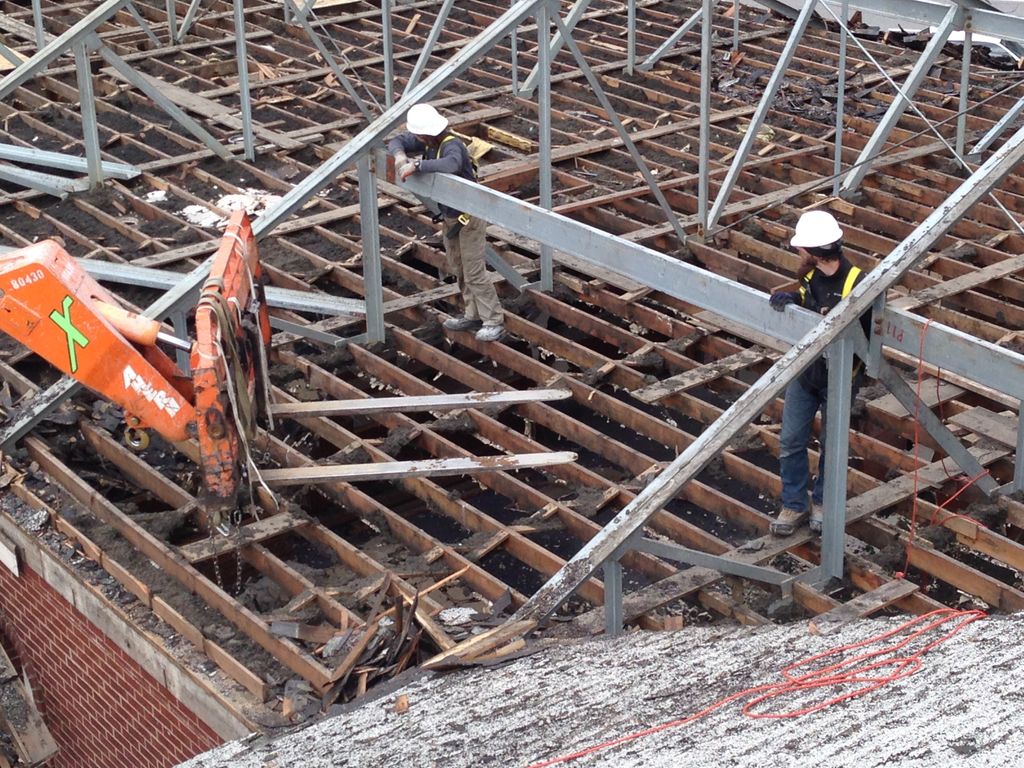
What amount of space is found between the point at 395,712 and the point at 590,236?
401 cm

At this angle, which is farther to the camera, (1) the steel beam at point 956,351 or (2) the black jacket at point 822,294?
(2) the black jacket at point 822,294

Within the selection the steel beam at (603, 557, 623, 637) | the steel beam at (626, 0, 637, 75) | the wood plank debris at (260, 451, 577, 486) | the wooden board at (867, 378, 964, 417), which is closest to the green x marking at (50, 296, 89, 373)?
the wood plank debris at (260, 451, 577, 486)

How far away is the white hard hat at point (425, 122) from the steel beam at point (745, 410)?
3.96 meters

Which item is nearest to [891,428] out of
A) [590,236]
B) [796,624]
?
[590,236]

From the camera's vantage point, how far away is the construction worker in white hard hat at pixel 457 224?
37.1 ft

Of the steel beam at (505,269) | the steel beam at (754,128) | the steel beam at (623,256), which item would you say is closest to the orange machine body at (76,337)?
the steel beam at (623,256)

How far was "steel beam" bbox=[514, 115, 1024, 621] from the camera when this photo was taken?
301 inches

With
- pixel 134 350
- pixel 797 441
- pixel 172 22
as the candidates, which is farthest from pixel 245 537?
pixel 172 22

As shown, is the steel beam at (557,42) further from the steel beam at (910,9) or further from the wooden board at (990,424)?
the wooden board at (990,424)

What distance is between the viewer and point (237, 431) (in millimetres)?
9234

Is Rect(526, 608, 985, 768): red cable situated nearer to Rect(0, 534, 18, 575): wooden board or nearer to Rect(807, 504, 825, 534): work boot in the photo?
Rect(807, 504, 825, 534): work boot

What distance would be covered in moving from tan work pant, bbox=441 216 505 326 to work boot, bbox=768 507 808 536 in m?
3.33

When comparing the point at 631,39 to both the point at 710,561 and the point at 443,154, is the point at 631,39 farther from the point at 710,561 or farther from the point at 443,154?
the point at 710,561

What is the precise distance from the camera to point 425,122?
11336mm
